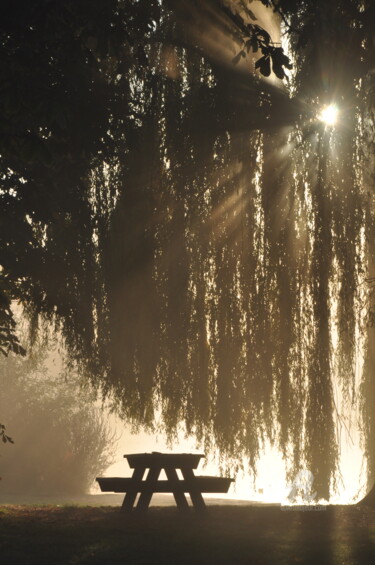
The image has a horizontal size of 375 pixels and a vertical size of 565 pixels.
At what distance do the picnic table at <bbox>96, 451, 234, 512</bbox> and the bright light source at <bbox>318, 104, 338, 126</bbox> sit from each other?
554 centimetres

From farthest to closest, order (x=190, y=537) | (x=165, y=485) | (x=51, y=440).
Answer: (x=51, y=440) < (x=165, y=485) < (x=190, y=537)

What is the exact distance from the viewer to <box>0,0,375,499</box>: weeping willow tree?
39.6 ft

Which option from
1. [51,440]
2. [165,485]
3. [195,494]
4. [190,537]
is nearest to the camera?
[190,537]

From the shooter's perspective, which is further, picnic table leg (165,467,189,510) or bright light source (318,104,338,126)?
picnic table leg (165,467,189,510)

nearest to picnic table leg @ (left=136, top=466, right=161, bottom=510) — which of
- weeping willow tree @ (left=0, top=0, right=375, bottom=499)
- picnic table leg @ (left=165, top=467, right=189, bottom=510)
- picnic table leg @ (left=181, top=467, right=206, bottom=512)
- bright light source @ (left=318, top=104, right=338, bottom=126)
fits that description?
picnic table leg @ (left=165, top=467, right=189, bottom=510)

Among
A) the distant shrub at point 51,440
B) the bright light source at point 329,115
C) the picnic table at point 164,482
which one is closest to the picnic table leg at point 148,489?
the picnic table at point 164,482

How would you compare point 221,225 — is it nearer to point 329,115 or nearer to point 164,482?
point 329,115

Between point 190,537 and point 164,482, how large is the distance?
249cm

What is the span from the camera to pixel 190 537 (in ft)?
33.7

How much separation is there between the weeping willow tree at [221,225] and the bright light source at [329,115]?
9 centimetres

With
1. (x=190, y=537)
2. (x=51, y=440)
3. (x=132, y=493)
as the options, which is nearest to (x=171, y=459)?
(x=132, y=493)

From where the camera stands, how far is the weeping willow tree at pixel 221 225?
1208cm

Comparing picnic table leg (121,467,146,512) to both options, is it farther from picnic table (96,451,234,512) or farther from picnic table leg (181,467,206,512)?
picnic table leg (181,467,206,512)

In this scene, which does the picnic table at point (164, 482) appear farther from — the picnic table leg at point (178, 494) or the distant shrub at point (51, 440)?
the distant shrub at point (51, 440)
